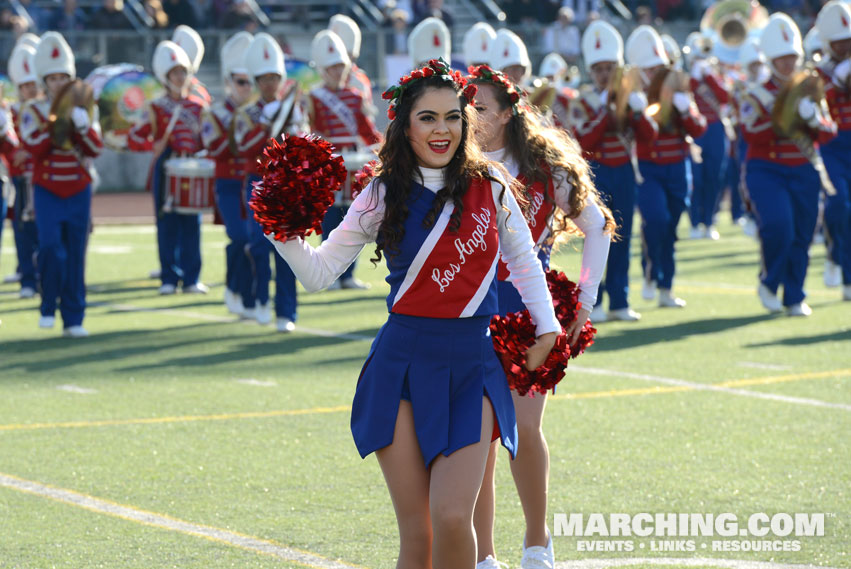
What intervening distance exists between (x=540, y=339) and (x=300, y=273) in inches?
25.8

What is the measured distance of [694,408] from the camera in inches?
293

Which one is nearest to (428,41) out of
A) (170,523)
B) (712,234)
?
(712,234)

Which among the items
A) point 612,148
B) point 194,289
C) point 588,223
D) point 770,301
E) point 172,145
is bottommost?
point 194,289

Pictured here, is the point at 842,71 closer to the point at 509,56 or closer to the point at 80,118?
the point at 509,56

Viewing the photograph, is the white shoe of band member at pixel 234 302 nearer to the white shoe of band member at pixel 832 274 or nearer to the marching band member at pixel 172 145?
the marching band member at pixel 172 145

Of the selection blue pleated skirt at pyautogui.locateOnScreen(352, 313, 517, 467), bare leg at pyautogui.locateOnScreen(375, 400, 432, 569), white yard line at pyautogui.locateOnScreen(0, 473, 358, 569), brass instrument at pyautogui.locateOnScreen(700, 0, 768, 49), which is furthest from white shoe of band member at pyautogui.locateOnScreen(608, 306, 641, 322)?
brass instrument at pyautogui.locateOnScreen(700, 0, 768, 49)

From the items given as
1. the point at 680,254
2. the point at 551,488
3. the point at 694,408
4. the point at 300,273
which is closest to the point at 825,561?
the point at 551,488

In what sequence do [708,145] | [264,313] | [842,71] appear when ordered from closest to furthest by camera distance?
[264,313], [842,71], [708,145]

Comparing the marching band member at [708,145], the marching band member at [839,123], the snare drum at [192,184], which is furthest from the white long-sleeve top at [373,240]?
the marching band member at [708,145]

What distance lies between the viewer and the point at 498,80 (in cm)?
484

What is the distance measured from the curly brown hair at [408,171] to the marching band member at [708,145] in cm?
1325

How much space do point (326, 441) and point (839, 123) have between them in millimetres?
6229

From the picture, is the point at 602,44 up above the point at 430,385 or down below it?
above

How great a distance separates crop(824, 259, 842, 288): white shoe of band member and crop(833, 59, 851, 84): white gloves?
1.61 m
